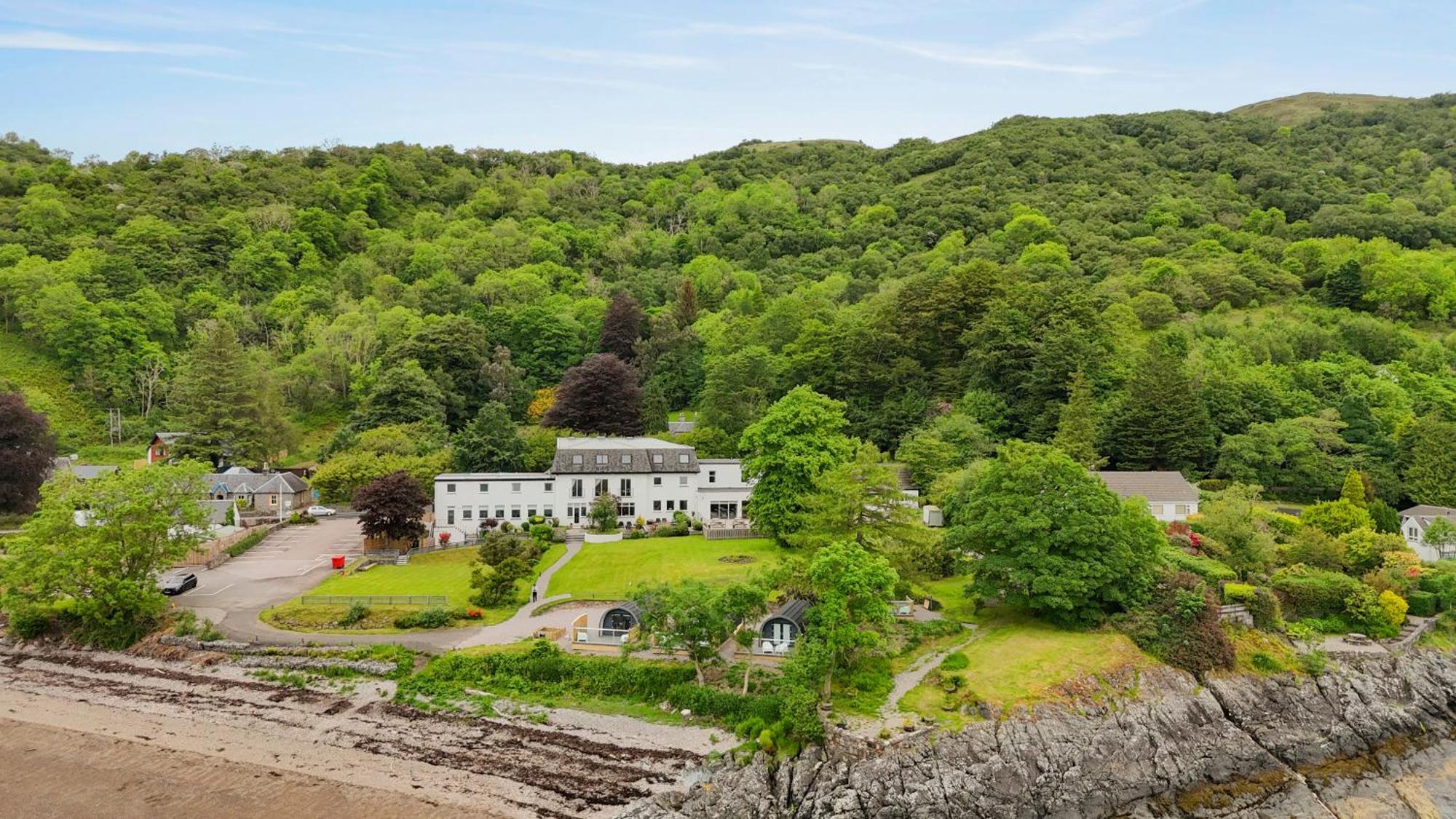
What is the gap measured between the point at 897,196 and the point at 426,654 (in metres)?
101

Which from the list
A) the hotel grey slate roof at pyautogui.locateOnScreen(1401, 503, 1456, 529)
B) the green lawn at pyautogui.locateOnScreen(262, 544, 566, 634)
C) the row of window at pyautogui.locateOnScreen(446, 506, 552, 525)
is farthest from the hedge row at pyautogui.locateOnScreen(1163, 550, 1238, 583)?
the row of window at pyautogui.locateOnScreen(446, 506, 552, 525)

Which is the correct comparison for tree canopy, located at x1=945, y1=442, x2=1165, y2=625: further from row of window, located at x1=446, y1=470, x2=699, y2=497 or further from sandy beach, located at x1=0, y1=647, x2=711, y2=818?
row of window, located at x1=446, y1=470, x2=699, y2=497

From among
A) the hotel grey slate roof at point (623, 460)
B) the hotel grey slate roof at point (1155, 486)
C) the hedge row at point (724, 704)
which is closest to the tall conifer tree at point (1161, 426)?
the hotel grey slate roof at point (1155, 486)

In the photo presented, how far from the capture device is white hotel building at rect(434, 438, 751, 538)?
47.8 m

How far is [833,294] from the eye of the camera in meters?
86.2

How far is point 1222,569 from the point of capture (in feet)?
115

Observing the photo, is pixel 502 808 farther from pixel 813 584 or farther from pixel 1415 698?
pixel 1415 698

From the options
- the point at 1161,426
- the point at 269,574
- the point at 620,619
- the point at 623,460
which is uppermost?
the point at 1161,426

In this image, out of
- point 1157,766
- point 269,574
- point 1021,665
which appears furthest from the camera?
point 269,574

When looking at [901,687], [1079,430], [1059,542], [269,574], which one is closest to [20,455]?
[269,574]

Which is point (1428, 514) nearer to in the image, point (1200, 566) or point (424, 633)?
point (1200, 566)

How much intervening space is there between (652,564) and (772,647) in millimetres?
11516

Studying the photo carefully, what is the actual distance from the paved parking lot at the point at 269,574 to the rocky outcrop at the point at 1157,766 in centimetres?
2365

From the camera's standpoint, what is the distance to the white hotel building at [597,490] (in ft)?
157
